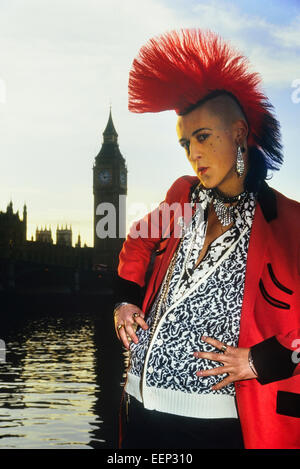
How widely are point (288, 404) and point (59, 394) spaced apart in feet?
30.1

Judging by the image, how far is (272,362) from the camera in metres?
1.98

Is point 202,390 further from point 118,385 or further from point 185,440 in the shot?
point 118,385

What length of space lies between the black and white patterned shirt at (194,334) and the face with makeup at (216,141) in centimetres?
20

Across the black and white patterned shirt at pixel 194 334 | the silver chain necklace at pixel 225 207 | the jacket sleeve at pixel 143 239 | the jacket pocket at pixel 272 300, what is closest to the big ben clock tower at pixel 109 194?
the jacket sleeve at pixel 143 239

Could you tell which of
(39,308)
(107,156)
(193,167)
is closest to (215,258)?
(193,167)

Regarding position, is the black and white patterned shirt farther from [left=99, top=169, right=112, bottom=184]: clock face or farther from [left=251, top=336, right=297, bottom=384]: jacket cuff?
[left=99, top=169, right=112, bottom=184]: clock face

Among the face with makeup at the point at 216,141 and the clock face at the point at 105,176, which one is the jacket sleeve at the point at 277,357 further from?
the clock face at the point at 105,176

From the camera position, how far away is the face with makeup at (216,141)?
225 centimetres

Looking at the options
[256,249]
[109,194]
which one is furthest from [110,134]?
[256,249]

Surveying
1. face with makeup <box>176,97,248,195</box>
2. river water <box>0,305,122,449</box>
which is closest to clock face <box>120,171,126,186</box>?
river water <box>0,305,122,449</box>

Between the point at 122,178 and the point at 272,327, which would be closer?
the point at 272,327

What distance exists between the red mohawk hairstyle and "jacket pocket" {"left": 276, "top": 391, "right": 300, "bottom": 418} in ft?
2.37

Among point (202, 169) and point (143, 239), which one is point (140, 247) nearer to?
point (143, 239)
